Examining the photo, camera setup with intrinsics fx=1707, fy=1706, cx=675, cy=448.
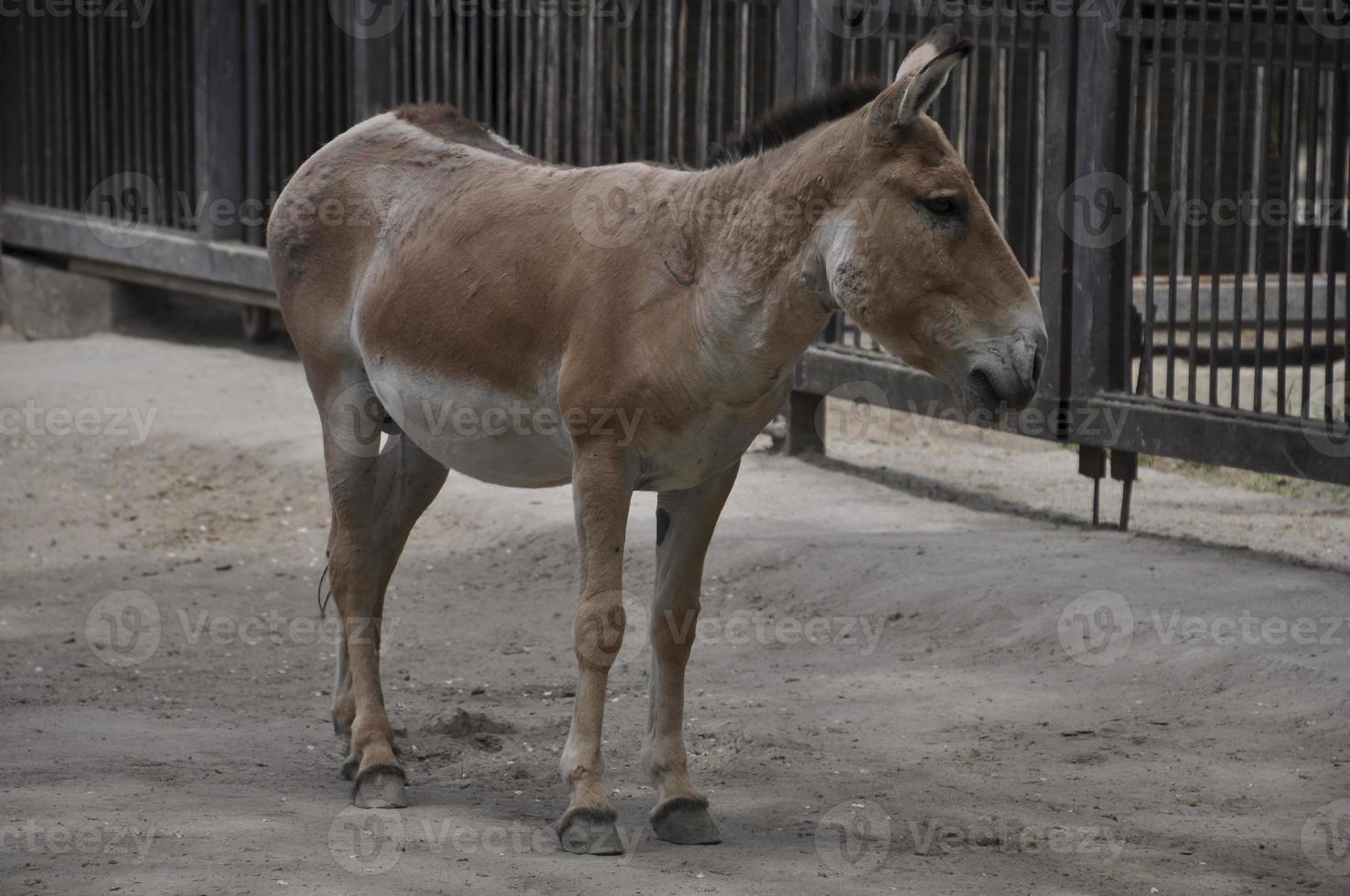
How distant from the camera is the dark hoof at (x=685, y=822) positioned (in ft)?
14.3

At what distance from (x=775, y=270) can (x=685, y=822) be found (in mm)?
1429

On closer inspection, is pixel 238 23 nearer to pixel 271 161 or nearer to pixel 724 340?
pixel 271 161

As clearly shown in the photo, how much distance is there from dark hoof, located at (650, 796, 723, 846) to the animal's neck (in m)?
1.12

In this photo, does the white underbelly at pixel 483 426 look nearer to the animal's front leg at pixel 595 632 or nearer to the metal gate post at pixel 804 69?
the animal's front leg at pixel 595 632

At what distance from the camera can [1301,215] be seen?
13.4 meters

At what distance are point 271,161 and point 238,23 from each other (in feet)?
3.32

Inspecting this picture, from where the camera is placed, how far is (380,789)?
15.2ft

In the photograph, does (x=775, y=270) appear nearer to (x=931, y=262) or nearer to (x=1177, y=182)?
(x=931, y=262)

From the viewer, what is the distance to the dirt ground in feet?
13.8

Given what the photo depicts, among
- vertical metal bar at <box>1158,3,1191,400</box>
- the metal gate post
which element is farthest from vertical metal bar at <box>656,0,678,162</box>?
vertical metal bar at <box>1158,3,1191,400</box>

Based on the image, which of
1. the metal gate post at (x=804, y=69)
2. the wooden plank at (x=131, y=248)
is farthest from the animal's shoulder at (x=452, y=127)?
the wooden plank at (x=131, y=248)

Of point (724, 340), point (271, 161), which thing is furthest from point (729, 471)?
point (271, 161)

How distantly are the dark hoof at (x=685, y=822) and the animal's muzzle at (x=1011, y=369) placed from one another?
1.32 meters

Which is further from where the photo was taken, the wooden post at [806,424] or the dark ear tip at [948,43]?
the wooden post at [806,424]
